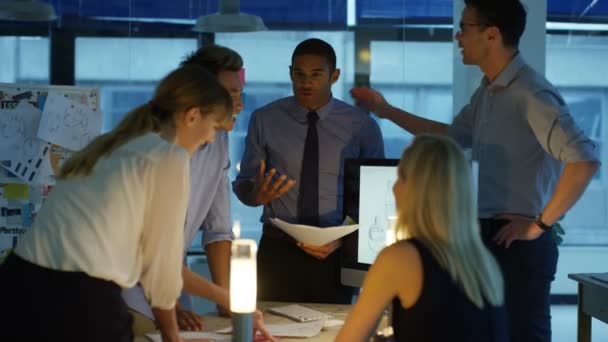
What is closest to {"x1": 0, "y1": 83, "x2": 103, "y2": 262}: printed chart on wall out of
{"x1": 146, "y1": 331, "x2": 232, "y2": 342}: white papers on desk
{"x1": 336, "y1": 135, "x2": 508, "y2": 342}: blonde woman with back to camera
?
{"x1": 146, "y1": 331, "x2": 232, "y2": 342}: white papers on desk

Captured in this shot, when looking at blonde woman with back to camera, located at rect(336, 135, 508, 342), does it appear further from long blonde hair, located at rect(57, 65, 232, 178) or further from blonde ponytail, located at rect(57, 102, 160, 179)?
blonde ponytail, located at rect(57, 102, 160, 179)

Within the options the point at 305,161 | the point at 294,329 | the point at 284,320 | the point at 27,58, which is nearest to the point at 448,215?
the point at 294,329

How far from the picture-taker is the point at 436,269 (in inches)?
71.0

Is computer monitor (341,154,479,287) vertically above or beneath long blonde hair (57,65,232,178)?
beneath

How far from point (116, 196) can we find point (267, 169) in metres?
1.78

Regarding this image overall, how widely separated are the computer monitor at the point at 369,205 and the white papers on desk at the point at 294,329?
367 millimetres

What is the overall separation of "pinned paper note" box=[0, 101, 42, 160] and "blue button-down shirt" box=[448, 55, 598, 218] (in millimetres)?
2360

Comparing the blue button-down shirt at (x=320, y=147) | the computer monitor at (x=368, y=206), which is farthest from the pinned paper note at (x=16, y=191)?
the computer monitor at (x=368, y=206)

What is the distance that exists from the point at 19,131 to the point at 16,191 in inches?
12.1

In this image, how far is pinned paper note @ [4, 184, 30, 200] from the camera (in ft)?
13.7

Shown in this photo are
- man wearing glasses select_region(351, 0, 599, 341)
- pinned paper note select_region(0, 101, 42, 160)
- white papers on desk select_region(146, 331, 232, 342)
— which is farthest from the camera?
pinned paper note select_region(0, 101, 42, 160)

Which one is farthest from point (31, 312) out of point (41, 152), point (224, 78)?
point (41, 152)

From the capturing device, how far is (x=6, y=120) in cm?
413

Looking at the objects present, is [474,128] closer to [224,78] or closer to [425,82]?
[224,78]
